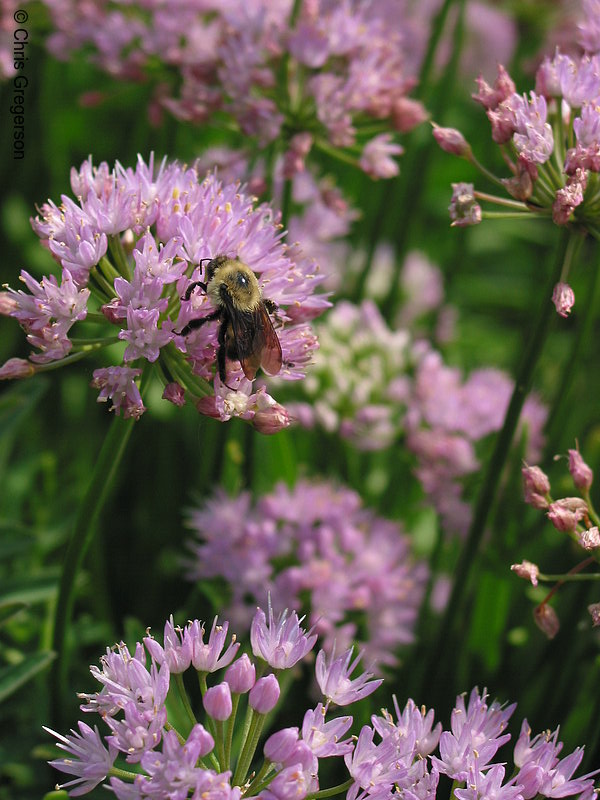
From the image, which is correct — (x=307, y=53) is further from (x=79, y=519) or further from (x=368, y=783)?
(x=368, y=783)

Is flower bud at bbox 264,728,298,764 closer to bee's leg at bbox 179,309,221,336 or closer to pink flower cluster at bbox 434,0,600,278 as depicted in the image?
bee's leg at bbox 179,309,221,336

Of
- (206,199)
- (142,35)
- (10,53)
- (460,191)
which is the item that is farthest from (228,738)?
(10,53)

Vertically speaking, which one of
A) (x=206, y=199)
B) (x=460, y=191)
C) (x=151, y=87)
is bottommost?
(x=206, y=199)

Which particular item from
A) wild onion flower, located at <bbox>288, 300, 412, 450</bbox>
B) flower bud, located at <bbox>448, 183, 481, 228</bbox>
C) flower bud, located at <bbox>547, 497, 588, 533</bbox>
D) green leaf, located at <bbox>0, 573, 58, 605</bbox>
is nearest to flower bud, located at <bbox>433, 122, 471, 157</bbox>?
flower bud, located at <bbox>448, 183, 481, 228</bbox>

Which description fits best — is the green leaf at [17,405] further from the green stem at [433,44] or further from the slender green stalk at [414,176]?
the green stem at [433,44]

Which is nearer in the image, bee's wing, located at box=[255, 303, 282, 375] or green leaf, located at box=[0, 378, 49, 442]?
bee's wing, located at box=[255, 303, 282, 375]
